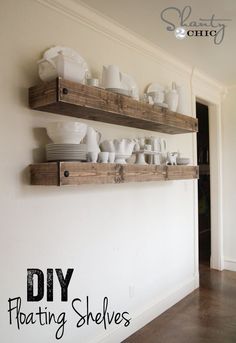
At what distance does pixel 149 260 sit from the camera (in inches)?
109

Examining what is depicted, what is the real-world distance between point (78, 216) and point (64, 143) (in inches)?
22.8

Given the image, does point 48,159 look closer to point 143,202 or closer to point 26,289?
point 26,289

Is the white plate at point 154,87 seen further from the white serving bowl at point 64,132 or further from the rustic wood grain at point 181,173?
the white serving bowl at point 64,132

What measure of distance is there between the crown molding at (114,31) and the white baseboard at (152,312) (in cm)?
234

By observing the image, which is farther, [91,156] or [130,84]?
[130,84]

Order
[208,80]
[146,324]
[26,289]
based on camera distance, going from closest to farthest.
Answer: [26,289], [146,324], [208,80]

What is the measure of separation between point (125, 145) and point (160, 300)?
162 centimetres

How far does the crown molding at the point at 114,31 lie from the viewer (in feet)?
6.67

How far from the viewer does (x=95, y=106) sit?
6.24 feet

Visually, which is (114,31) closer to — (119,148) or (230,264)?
(119,148)

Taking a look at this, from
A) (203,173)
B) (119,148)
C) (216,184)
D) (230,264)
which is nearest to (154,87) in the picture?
(119,148)

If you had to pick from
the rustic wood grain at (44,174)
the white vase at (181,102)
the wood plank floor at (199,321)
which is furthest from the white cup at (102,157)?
the wood plank floor at (199,321)

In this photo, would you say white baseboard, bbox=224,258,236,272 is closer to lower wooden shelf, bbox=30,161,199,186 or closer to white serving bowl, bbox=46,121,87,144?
lower wooden shelf, bbox=30,161,199,186

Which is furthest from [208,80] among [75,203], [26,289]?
[26,289]
